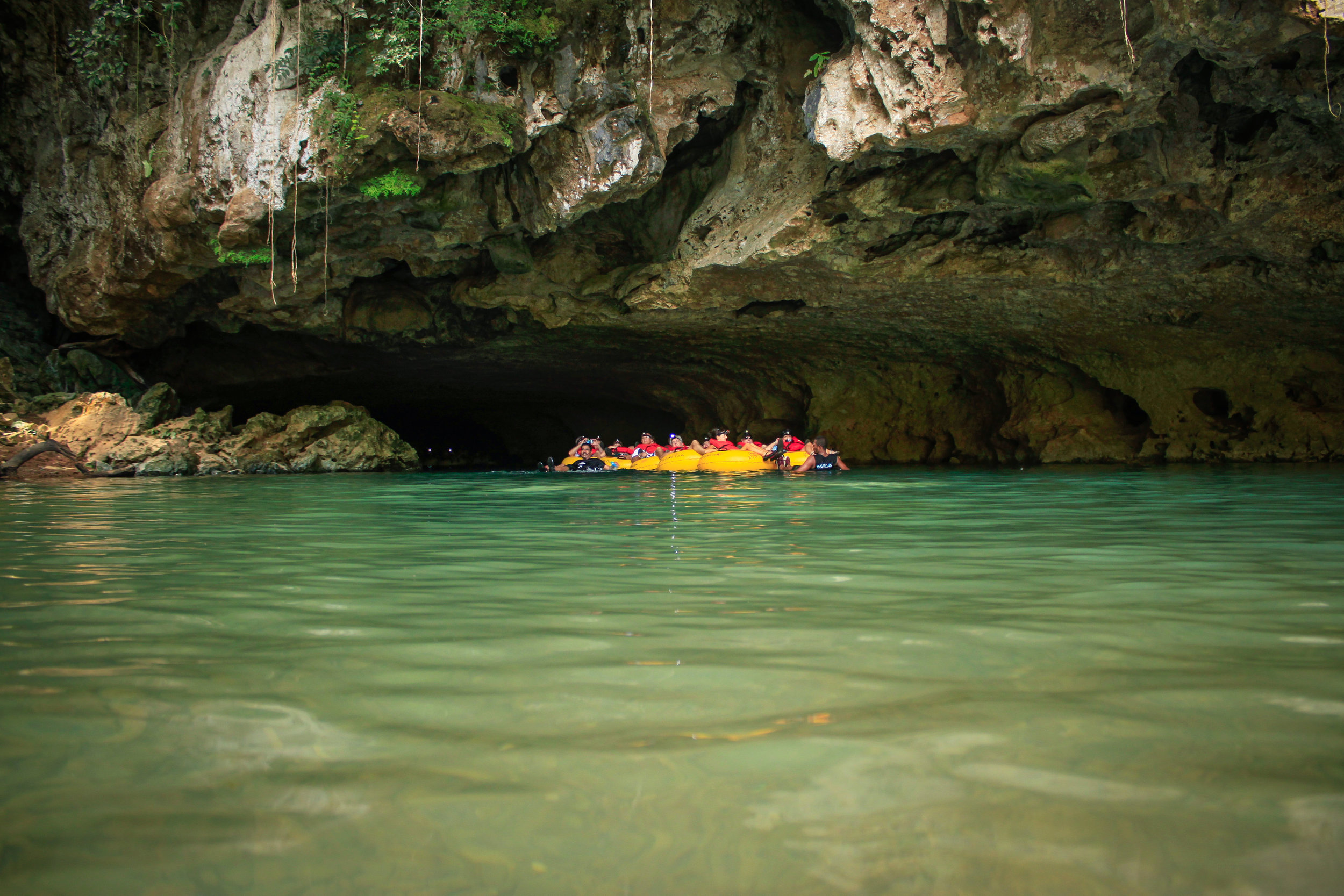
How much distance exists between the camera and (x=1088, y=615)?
109 inches

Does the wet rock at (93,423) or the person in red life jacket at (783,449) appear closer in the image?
the wet rock at (93,423)

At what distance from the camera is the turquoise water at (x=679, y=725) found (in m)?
1.25

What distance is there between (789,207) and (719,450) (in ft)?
15.7

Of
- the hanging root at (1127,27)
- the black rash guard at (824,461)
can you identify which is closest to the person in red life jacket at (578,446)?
the black rash guard at (824,461)

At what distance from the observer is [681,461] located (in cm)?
1466

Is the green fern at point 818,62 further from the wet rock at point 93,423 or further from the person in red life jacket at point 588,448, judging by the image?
the wet rock at point 93,423

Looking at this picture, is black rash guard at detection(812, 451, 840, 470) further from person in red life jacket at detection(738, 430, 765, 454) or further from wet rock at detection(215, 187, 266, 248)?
wet rock at detection(215, 187, 266, 248)

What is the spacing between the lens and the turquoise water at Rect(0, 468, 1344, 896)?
4.09 ft

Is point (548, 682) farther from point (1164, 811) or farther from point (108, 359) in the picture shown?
point (108, 359)

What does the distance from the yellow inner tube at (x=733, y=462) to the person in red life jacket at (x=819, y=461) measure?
419mm

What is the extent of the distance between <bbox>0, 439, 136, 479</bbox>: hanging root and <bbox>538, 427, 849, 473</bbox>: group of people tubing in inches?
273

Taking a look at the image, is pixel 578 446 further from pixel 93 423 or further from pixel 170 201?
pixel 93 423

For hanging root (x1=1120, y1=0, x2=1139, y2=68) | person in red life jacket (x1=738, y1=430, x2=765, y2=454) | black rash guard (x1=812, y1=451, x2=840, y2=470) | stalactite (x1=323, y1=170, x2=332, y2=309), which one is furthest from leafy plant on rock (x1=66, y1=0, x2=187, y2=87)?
hanging root (x1=1120, y1=0, x2=1139, y2=68)

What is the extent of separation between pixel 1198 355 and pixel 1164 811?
15.1m
